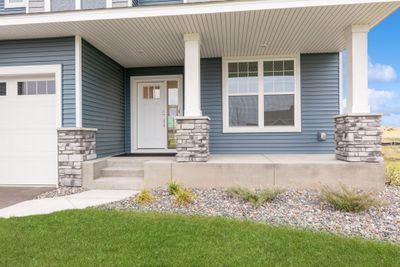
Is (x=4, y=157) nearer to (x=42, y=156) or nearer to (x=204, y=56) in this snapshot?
(x=42, y=156)

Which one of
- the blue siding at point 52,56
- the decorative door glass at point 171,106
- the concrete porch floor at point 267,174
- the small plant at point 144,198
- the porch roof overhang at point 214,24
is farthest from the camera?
the decorative door glass at point 171,106

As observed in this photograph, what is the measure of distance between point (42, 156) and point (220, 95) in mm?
4492

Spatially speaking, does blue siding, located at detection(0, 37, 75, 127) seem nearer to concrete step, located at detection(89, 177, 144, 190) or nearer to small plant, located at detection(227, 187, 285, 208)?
concrete step, located at detection(89, 177, 144, 190)

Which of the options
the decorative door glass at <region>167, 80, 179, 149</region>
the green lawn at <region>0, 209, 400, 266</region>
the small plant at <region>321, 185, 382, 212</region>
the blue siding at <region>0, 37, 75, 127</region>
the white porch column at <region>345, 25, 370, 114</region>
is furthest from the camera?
the decorative door glass at <region>167, 80, 179, 149</region>

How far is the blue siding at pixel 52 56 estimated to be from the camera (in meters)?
6.46

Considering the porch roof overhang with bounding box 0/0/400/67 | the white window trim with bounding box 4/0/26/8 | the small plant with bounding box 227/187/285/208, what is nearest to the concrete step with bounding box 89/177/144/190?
the small plant with bounding box 227/187/285/208

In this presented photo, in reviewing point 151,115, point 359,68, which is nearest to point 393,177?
point 359,68

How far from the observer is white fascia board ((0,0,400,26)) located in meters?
5.32

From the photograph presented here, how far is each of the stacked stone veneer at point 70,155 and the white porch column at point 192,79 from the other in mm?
2216

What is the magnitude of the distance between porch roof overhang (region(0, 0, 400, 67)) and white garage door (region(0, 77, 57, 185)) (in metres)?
1.08

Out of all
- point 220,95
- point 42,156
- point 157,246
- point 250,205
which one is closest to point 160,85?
point 220,95

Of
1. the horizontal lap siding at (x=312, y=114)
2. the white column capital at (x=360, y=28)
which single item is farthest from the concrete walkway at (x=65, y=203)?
the white column capital at (x=360, y=28)

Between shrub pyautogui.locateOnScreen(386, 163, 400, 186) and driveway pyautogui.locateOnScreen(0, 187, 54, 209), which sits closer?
driveway pyautogui.locateOnScreen(0, 187, 54, 209)

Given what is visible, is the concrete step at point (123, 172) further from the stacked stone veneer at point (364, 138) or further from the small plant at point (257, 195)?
the stacked stone veneer at point (364, 138)
